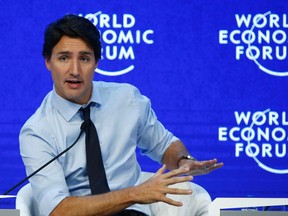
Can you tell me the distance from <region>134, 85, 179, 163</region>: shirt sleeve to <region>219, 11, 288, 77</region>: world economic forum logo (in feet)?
3.72

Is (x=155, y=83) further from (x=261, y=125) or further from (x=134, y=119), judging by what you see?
(x=134, y=119)

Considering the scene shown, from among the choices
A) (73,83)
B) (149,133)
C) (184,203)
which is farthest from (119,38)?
(184,203)

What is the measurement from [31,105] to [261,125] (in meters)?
1.19

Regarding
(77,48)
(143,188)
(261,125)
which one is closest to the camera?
(143,188)

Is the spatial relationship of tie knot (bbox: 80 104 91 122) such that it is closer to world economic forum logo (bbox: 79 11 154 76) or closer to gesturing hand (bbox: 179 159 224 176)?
gesturing hand (bbox: 179 159 224 176)

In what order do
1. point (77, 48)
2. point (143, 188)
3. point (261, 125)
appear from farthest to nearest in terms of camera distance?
1. point (261, 125)
2. point (77, 48)
3. point (143, 188)

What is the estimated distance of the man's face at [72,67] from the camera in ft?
9.03

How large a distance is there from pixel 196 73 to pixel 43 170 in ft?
5.27

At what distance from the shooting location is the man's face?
275 centimetres

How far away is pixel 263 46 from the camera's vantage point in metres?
4.02

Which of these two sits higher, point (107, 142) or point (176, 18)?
point (176, 18)

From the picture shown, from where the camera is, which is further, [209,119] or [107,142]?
[209,119]

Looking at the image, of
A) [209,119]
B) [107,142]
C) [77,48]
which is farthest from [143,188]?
[209,119]

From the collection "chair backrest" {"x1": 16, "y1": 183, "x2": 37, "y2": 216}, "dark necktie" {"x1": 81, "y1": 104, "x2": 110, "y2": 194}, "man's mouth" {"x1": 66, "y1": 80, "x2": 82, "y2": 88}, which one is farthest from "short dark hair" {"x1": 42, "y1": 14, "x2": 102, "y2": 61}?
"chair backrest" {"x1": 16, "y1": 183, "x2": 37, "y2": 216}
